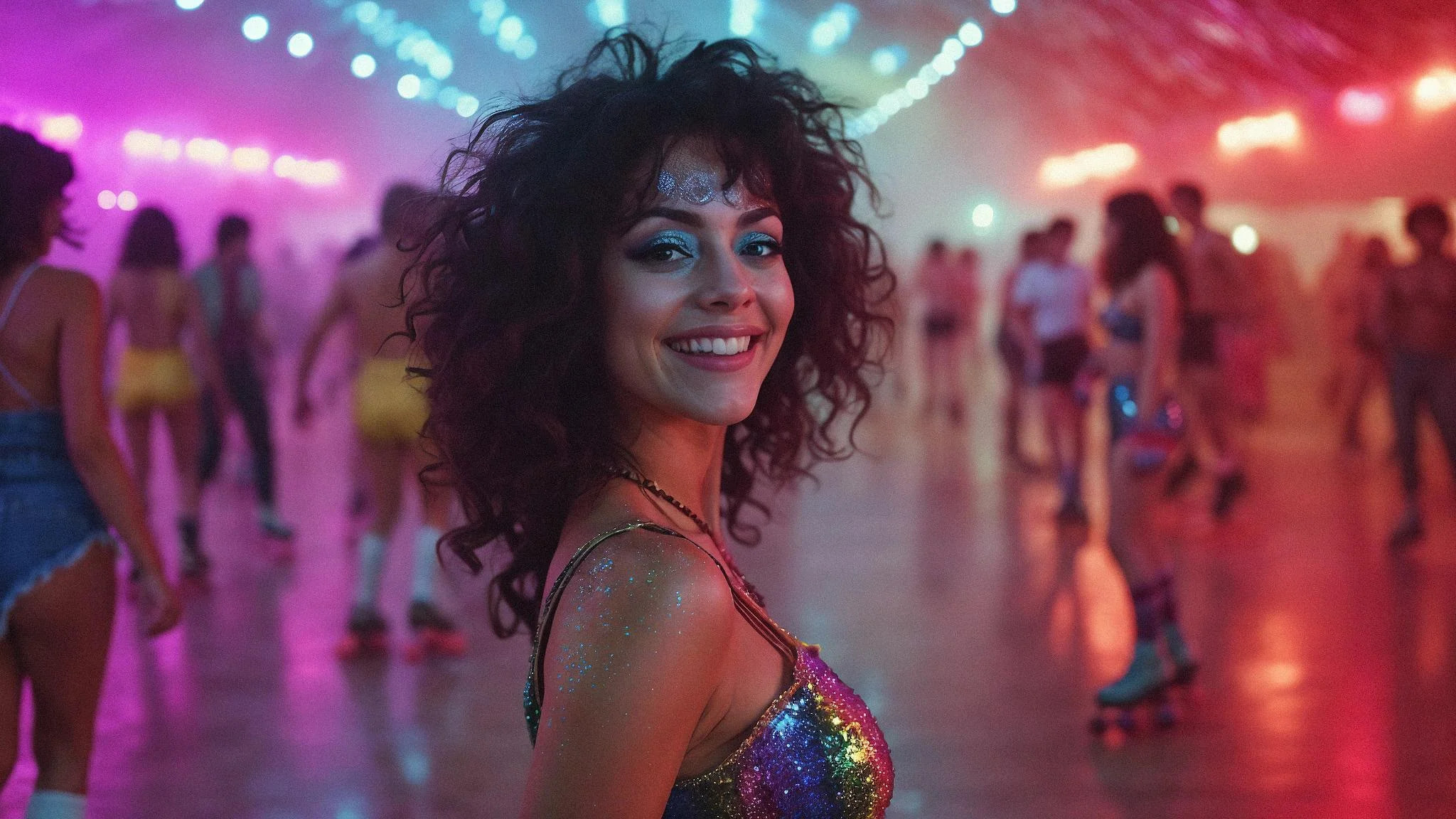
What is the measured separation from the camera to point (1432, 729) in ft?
11.9

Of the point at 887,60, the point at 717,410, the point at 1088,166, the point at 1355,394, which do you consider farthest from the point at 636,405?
the point at 887,60

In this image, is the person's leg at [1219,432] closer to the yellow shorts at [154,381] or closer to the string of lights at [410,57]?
the string of lights at [410,57]

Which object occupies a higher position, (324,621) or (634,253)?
(634,253)

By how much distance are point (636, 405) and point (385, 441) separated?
3.44 meters

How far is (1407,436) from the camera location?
6.23 metres

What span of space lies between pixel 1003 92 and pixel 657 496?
16.7 metres

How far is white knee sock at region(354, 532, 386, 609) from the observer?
448 centimetres

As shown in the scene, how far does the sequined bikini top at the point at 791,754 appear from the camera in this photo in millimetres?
1211

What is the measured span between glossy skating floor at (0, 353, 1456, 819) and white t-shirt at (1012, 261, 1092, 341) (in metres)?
1.14

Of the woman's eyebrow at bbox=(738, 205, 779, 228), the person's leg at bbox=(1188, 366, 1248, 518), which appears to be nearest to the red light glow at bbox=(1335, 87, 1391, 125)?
the person's leg at bbox=(1188, 366, 1248, 518)

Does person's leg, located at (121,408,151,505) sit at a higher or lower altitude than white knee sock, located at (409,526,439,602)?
higher

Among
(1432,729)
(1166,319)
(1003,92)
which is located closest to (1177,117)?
(1003,92)

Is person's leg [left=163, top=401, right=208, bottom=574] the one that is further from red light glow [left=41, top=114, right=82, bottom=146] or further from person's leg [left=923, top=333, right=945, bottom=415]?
person's leg [left=923, top=333, right=945, bottom=415]

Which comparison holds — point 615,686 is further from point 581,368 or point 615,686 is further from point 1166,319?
point 1166,319
